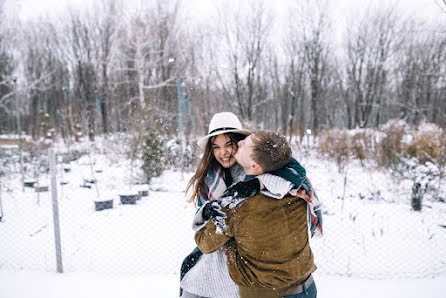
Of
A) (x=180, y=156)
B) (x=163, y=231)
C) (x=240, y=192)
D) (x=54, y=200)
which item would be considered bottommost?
(x=163, y=231)

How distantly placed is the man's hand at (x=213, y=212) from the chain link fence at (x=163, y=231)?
2127 mm

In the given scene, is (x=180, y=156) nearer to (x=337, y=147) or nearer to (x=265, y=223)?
(x=337, y=147)

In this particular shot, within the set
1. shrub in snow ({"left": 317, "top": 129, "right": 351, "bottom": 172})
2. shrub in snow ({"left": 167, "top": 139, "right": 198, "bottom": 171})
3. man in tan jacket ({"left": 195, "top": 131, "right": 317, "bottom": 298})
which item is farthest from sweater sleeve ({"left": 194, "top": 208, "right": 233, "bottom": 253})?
shrub in snow ({"left": 317, "top": 129, "right": 351, "bottom": 172})

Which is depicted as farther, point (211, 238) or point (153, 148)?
point (153, 148)

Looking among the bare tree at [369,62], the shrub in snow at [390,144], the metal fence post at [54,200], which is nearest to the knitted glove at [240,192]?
the metal fence post at [54,200]

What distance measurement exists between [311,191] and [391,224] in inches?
154

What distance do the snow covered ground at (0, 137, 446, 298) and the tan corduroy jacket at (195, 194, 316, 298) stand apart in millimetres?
1666

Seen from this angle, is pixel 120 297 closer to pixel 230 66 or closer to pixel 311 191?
pixel 311 191

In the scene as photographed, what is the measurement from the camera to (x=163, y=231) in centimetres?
398

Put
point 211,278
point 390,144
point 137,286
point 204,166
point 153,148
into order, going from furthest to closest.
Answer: point 390,144, point 153,148, point 137,286, point 204,166, point 211,278

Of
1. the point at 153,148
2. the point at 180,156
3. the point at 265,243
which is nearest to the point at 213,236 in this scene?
the point at 265,243

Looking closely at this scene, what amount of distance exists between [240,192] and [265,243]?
235 mm

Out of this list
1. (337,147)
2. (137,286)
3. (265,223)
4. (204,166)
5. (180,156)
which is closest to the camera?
(265,223)

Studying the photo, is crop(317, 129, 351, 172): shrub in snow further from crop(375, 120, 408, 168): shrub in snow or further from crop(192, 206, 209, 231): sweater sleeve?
crop(192, 206, 209, 231): sweater sleeve
